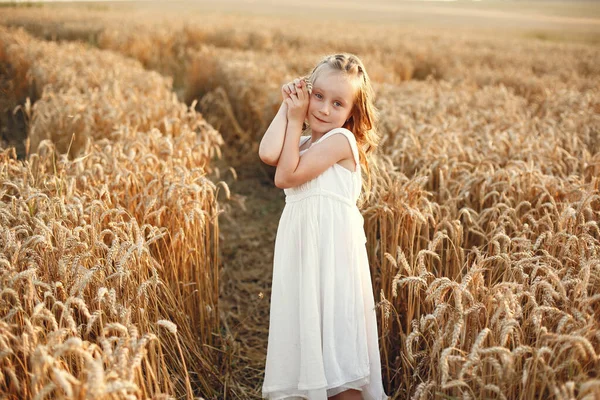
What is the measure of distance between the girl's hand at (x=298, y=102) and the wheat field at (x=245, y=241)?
467 mm

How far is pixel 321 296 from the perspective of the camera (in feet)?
6.91

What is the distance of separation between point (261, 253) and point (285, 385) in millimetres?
2409

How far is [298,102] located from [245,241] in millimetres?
2767

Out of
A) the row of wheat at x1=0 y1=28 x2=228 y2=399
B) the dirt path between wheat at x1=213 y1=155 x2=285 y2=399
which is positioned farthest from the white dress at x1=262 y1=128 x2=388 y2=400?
the dirt path between wheat at x1=213 y1=155 x2=285 y2=399

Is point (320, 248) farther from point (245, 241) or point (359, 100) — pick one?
point (245, 241)

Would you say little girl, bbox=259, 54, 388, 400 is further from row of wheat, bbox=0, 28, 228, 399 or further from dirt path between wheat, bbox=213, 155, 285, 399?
dirt path between wheat, bbox=213, 155, 285, 399

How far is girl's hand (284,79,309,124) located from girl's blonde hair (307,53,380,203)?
8 cm

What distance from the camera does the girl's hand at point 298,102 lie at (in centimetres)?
→ 207

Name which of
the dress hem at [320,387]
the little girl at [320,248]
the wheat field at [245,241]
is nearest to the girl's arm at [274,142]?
the little girl at [320,248]

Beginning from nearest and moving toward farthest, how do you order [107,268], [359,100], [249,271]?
[107,268], [359,100], [249,271]

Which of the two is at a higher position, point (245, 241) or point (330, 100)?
point (330, 100)

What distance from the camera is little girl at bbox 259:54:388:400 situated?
206cm

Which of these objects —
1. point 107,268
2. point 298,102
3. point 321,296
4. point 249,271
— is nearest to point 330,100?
point 298,102

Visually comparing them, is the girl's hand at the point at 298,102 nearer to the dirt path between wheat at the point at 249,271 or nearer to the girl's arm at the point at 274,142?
the girl's arm at the point at 274,142
